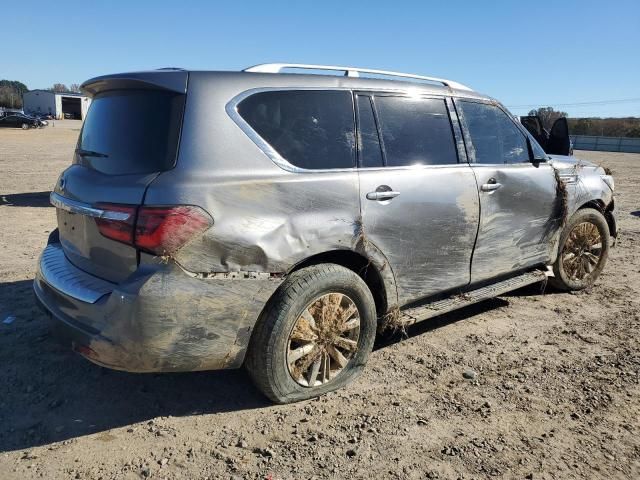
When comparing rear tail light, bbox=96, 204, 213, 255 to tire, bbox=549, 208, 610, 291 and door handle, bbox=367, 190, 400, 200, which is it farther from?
tire, bbox=549, 208, 610, 291

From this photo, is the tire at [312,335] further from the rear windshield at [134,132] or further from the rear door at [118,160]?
the rear windshield at [134,132]

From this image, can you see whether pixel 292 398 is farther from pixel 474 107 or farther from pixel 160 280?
pixel 474 107

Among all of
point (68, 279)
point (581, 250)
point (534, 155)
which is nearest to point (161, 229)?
point (68, 279)

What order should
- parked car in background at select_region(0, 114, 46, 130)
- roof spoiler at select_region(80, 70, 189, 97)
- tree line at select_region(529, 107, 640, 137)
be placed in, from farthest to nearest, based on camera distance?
tree line at select_region(529, 107, 640, 137) → parked car in background at select_region(0, 114, 46, 130) → roof spoiler at select_region(80, 70, 189, 97)

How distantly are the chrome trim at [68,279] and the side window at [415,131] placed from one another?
6.43ft

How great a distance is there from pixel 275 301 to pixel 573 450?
1805 mm

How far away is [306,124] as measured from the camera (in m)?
3.29

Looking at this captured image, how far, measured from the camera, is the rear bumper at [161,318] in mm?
2678

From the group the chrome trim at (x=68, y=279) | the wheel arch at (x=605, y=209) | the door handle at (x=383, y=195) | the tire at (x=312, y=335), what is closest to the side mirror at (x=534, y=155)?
the wheel arch at (x=605, y=209)

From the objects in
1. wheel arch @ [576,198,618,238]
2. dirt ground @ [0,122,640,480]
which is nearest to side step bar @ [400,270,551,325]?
dirt ground @ [0,122,640,480]

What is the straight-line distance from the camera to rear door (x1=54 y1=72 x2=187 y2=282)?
280 cm

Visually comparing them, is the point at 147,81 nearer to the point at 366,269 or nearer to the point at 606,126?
the point at 366,269

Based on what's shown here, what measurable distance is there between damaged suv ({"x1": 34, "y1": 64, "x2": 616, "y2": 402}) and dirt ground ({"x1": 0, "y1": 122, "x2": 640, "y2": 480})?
0.35m

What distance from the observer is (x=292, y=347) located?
323cm
